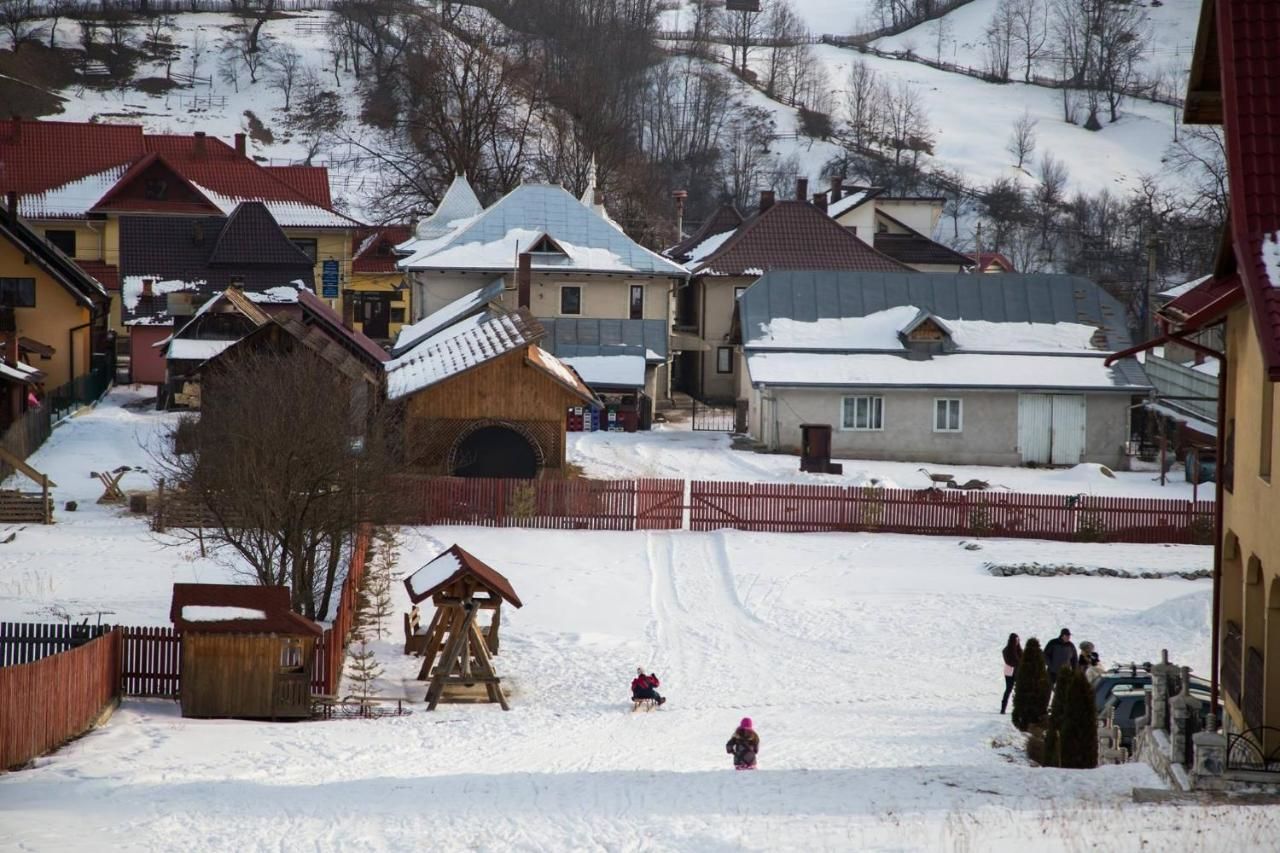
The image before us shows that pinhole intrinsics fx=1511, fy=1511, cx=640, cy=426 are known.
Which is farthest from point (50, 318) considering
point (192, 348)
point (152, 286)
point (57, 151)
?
point (57, 151)

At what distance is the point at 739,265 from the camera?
190ft

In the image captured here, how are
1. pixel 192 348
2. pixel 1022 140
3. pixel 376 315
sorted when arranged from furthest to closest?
pixel 1022 140 < pixel 376 315 < pixel 192 348

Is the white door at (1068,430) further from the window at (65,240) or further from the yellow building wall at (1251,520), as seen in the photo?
the window at (65,240)

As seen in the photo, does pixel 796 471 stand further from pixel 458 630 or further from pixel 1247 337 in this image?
pixel 1247 337

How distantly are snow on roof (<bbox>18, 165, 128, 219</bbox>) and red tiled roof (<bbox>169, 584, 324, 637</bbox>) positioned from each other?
1805 inches

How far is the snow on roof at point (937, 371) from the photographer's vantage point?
1686 inches

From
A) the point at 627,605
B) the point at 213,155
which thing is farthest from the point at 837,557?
the point at 213,155

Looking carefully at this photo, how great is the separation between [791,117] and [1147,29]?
4326 centimetres

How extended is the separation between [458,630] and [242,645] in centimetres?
303

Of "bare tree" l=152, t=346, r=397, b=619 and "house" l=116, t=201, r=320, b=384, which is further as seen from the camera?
"house" l=116, t=201, r=320, b=384

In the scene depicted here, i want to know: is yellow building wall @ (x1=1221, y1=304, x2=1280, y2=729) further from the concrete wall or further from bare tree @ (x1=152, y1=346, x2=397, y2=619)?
the concrete wall

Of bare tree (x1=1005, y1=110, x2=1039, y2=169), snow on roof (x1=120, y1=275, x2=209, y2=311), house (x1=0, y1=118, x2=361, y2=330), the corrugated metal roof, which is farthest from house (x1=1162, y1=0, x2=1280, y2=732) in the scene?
bare tree (x1=1005, y1=110, x2=1039, y2=169)

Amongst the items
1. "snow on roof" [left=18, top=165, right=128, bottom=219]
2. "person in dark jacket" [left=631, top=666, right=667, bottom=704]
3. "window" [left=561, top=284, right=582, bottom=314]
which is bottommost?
"person in dark jacket" [left=631, top=666, right=667, bottom=704]

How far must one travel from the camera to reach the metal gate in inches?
1893
